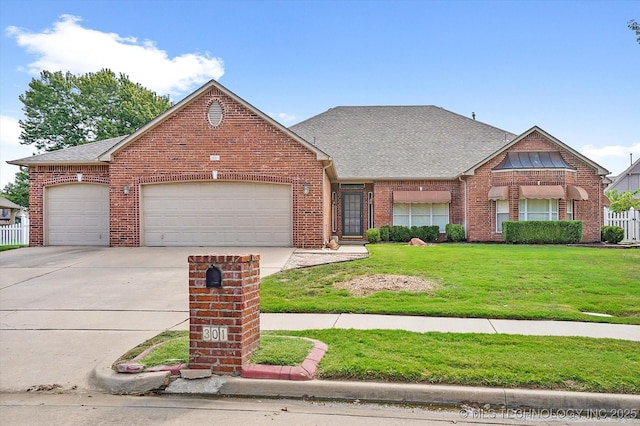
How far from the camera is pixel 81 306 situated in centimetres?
960

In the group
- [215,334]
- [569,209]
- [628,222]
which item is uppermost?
[569,209]

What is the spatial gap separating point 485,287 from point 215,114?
11658mm

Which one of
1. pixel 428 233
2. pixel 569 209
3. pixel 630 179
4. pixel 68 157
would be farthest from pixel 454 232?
pixel 630 179

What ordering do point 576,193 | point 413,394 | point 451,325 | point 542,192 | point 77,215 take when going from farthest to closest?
point 576,193 → point 542,192 → point 77,215 → point 451,325 → point 413,394

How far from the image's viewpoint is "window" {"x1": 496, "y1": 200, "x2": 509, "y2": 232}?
22.4 meters

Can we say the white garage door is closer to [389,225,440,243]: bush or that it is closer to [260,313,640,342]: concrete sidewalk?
[389,225,440,243]: bush

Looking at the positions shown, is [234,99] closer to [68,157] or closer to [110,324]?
[68,157]

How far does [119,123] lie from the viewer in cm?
4781

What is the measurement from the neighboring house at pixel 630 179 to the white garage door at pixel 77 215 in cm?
4521

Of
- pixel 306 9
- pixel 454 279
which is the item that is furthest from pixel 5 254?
pixel 454 279

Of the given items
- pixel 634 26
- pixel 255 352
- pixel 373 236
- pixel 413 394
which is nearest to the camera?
pixel 413 394

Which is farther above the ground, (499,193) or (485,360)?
(499,193)

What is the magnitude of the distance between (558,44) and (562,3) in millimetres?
3045

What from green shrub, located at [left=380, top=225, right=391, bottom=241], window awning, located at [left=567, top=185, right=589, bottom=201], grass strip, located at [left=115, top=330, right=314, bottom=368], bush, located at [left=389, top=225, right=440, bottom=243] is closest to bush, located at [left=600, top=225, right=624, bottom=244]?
window awning, located at [left=567, top=185, right=589, bottom=201]
